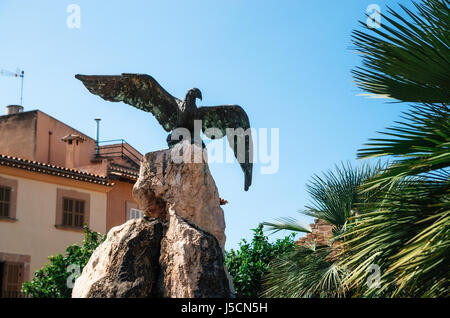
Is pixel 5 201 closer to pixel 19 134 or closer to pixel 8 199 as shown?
pixel 8 199

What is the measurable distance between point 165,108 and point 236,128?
1067mm

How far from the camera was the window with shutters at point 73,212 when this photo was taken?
2262 cm

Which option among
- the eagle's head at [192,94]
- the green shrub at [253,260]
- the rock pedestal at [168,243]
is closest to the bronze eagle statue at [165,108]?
the eagle's head at [192,94]

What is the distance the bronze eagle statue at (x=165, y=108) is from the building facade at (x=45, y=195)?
42.8 feet

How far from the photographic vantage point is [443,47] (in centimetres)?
626

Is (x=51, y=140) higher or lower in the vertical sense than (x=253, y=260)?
higher

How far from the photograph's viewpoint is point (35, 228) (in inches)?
848

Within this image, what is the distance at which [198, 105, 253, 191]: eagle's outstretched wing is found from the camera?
8.66 m

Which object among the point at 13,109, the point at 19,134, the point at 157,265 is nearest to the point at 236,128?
the point at 157,265

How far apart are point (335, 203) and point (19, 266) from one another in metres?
13.6
